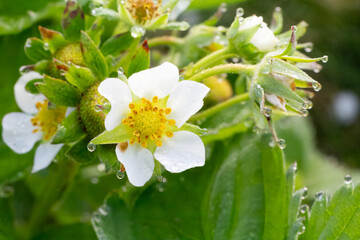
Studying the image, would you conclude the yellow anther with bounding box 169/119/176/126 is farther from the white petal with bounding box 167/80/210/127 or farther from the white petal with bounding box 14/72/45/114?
the white petal with bounding box 14/72/45/114

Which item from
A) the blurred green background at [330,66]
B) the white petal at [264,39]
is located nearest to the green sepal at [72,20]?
the white petal at [264,39]

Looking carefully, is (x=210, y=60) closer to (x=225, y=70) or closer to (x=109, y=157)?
(x=225, y=70)

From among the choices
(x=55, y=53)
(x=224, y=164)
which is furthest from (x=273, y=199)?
(x=55, y=53)

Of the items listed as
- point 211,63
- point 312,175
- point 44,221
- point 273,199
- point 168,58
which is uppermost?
point 211,63

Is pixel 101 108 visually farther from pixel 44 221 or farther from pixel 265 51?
pixel 44 221

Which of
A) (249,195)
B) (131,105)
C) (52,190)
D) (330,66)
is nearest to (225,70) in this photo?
(131,105)
